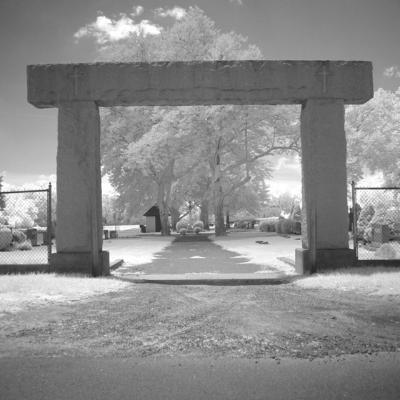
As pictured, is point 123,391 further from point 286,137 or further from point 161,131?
point 286,137

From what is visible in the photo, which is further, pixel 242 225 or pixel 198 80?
pixel 242 225

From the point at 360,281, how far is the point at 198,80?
5.43 metres

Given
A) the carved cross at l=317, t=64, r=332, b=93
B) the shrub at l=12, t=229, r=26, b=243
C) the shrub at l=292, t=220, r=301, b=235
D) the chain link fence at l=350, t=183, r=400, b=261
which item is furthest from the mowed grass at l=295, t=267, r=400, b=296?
the shrub at l=292, t=220, r=301, b=235

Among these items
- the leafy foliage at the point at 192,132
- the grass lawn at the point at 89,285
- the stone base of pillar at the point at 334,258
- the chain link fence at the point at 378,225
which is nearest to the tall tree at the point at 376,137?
the leafy foliage at the point at 192,132

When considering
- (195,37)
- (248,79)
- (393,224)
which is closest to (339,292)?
(248,79)

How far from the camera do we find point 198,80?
916cm

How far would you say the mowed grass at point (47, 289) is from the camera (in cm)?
651

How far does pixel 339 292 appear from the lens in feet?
23.8

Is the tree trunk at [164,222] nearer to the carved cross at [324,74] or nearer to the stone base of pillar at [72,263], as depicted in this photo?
the stone base of pillar at [72,263]

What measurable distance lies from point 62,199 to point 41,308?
3.60 meters

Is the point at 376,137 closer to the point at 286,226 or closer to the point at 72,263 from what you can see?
the point at 286,226

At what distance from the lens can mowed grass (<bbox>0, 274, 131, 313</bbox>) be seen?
651 centimetres

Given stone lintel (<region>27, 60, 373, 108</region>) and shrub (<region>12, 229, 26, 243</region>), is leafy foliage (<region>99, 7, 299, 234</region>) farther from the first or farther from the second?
stone lintel (<region>27, 60, 373, 108</region>)

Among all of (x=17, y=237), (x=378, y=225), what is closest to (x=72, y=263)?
(x=378, y=225)
